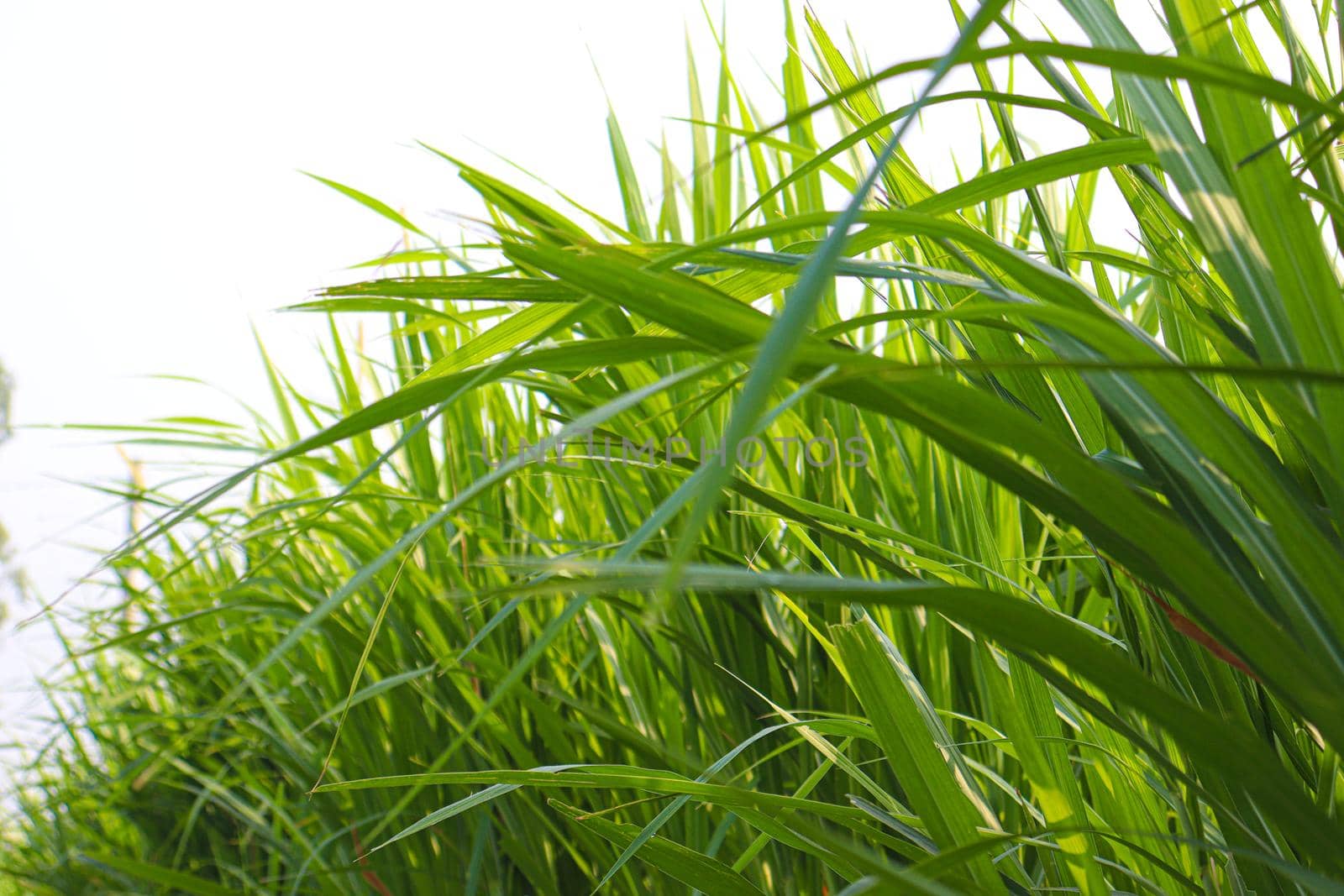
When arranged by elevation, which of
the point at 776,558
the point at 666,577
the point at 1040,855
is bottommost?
the point at 1040,855

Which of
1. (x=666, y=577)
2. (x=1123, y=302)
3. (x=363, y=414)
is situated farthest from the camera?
(x=1123, y=302)

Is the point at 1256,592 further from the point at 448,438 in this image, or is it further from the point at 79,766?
the point at 79,766

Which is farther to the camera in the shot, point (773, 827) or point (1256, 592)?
point (773, 827)

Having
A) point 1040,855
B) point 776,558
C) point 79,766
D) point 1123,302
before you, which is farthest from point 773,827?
point 79,766

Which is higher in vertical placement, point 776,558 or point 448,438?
point 448,438

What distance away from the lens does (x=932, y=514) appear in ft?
1.83

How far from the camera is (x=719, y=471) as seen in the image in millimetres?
137

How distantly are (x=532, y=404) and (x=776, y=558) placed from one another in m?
0.29

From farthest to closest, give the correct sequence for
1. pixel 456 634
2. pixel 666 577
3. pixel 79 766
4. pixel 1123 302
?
pixel 79 766
pixel 456 634
pixel 1123 302
pixel 666 577

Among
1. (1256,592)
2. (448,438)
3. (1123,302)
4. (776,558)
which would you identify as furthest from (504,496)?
(1256,592)

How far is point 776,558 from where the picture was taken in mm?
591

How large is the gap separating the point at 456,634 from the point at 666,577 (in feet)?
2.12

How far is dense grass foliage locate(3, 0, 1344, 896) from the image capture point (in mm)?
186

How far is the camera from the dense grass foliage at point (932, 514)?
186 millimetres
